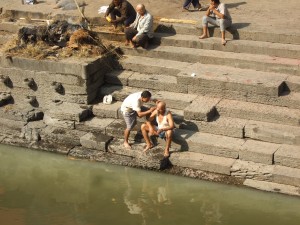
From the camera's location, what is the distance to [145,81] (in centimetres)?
1146

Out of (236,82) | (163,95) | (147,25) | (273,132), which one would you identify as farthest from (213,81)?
(147,25)

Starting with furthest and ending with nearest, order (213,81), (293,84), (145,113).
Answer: (213,81)
(293,84)
(145,113)

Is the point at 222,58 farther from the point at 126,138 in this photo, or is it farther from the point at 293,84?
the point at 126,138

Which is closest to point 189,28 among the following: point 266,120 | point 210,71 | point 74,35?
point 210,71

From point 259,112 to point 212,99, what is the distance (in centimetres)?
97

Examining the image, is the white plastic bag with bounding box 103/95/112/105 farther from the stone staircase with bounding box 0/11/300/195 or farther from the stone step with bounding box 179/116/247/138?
the stone step with bounding box 179/116/247/138

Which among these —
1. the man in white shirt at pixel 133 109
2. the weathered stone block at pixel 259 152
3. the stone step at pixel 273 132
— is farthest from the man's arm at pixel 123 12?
the weathered stone block at pixel 259 152

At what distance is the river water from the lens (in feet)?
28.8

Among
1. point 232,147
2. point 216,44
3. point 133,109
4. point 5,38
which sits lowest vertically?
point 232,147

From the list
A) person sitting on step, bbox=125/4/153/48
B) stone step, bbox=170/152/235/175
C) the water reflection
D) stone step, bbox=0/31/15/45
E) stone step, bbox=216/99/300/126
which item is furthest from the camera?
stone step, bbox=0/31/15/45

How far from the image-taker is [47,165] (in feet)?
34.5

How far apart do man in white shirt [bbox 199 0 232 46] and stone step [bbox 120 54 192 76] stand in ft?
2.93

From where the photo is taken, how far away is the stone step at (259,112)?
10.1m

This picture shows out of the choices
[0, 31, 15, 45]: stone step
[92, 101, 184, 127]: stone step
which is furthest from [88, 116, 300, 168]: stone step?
[0, 31, 15, 45]: stone step
